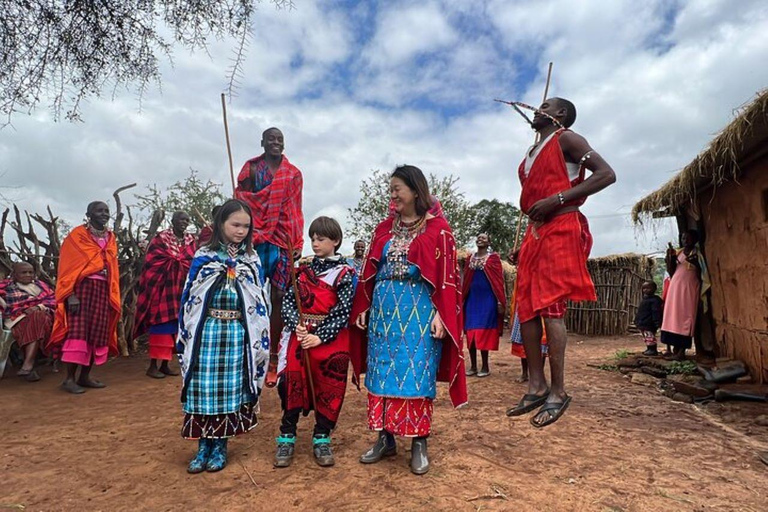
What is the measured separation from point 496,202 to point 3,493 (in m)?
23.7

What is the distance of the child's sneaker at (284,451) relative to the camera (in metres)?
3.49

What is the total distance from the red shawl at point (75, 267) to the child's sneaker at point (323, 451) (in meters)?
3.78

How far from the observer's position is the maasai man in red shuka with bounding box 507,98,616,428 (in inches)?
99.1

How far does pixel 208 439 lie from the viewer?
3.56 meters

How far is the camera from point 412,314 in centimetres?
333

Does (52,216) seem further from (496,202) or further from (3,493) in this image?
(496,202)

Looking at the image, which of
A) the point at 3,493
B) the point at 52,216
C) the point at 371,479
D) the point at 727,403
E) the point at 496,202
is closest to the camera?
the point at 3,493

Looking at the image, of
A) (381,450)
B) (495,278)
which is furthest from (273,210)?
(495,278)

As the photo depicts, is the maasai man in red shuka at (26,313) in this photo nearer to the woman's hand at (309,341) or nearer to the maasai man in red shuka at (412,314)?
the woman's hand at (309,341)

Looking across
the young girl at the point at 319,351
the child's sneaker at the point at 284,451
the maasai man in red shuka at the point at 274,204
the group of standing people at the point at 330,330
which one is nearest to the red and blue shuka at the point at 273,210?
the maasai man in red shuka at the point at 274,204

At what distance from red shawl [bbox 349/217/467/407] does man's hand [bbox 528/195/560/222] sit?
82cm

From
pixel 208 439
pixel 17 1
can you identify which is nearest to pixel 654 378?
pixel 208 439

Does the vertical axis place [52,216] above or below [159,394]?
above

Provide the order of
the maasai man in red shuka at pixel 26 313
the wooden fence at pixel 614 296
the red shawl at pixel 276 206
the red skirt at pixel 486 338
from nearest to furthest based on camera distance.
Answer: the red shawl at pixel 276 206, the maasai man in red shuka at pixel 26 313, the red skirt at pixel 486 338, the wooden fence at pixel 614 296
